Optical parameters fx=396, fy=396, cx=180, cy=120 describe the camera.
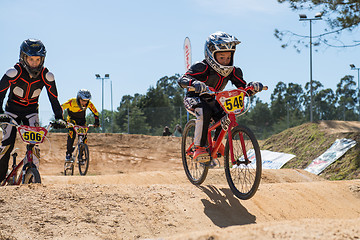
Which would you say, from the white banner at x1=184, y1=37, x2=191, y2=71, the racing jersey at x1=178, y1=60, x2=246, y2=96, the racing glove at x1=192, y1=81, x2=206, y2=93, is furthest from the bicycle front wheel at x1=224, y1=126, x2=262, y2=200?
the white banner at x1=184, y1=37, x2=191, y2=71

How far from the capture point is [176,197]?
5695 mm

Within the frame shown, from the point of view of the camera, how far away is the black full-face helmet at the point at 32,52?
5.98 metres

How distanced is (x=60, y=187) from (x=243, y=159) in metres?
2.59

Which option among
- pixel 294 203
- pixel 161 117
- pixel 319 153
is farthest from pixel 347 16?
pixel 161 117

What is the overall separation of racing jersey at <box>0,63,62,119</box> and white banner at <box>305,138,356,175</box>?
32.0ft

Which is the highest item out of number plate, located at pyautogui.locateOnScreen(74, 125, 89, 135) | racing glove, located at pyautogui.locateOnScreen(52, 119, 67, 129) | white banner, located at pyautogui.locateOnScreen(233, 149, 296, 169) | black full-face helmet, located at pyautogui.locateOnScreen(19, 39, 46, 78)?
black full-face helmet, located at pyautogui.locateOnScreen(19, 39, 46, 78)

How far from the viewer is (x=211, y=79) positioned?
639 cm

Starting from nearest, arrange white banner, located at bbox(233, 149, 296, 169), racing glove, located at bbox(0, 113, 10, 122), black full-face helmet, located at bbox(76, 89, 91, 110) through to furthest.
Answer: racing glove, located at bbox(0, 113, 10, 122)
black full-face helmet, located at bbox(76, 89, 91, 110)
white banner, located at bbox(233, 149, 296, 169)

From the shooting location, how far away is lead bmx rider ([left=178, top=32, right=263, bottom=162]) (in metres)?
5.98

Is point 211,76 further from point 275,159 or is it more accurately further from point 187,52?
point 187,52

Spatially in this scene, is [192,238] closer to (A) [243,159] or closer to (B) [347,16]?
(A) [243,159]

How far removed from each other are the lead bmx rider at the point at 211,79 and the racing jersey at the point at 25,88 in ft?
6.88

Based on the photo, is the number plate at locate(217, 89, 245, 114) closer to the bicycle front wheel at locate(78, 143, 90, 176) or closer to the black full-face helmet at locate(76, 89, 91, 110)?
the black full-face helmet at locate(76, 89, 91, 110)

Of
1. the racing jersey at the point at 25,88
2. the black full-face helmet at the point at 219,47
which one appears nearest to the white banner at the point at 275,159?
the black full-face helmet at the point at 219,47
